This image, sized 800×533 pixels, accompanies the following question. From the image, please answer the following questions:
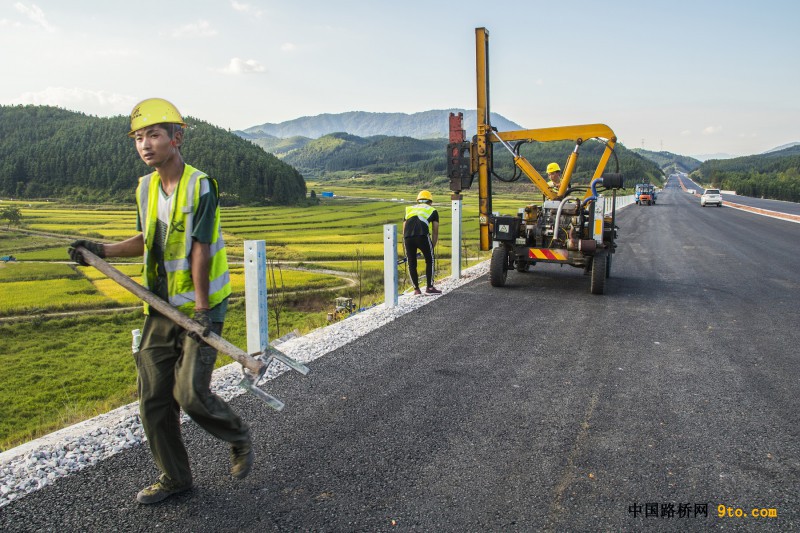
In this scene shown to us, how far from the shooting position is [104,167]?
9244 centimetres

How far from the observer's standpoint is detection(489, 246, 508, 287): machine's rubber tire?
951 centimetres

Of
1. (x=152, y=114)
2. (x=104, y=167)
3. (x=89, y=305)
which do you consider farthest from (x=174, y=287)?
(x=104, y=167)

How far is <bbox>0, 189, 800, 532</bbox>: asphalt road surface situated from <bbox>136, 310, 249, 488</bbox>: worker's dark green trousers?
0.95 feet

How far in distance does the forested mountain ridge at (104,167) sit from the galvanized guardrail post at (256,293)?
82.1 m

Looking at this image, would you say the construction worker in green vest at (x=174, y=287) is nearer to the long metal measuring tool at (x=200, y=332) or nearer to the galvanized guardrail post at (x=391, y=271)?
the long metal measuring tool at (x=200, y=332)

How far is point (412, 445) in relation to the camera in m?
3.55

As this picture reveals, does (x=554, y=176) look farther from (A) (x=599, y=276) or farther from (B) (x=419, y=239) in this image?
(B) (x=419, y=239)

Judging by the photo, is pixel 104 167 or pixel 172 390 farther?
pixel 104 167

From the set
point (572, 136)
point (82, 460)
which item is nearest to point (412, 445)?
point (82, 460)

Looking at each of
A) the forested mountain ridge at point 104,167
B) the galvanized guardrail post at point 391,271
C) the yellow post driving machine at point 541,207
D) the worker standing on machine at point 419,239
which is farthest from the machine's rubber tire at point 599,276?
the forested mountain ridge at point 104,167

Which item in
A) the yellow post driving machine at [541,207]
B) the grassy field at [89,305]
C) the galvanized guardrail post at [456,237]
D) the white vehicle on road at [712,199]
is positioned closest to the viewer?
the yellow post driving machine at [541,207]

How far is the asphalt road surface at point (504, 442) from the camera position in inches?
110

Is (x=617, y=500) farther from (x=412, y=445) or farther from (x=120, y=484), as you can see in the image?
(x=120, y=484)

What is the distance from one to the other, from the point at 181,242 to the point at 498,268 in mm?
7265
